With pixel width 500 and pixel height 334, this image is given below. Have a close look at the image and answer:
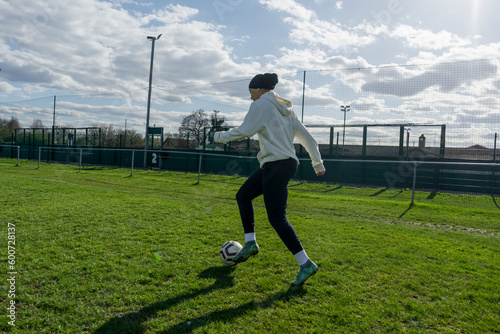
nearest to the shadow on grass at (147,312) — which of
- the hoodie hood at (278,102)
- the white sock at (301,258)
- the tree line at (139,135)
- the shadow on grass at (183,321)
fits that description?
the shadow on grass at (183,321)

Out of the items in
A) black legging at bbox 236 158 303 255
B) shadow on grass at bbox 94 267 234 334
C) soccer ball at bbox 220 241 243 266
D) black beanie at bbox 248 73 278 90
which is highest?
black beanie at bbox 248 73 278 90

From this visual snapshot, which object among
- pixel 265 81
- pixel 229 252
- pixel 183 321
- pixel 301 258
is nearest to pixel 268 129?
pixel 265 81

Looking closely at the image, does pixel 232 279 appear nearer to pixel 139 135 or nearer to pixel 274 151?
pixel 274 151

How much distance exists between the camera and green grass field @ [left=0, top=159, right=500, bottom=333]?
7.59 ft

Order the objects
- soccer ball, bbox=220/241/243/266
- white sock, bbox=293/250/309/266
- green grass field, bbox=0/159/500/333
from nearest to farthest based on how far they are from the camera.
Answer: green grass field, bbox=0/159/500/333
white sock, bbox=293/250/309/266
soccer ball, bbox=220/241/243/266

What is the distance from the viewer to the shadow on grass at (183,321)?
7.20 feet

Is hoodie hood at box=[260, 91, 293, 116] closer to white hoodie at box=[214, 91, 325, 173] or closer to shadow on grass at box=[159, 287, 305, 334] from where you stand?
white hoodie at box=[214, 91, 325, 173]

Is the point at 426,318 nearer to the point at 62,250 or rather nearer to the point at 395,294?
the point at 395,294

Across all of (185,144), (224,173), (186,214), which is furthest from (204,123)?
(186,214)

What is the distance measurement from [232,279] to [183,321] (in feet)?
2.67

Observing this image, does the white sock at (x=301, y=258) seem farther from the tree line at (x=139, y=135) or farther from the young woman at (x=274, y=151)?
the tree line at (x=139, y=135)

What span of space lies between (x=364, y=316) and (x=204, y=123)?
1509 inches

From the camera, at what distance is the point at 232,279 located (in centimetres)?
306

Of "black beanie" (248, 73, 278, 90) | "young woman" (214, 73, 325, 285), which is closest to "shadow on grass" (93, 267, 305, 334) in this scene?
"young woman" (214, 73, 325, 285)
